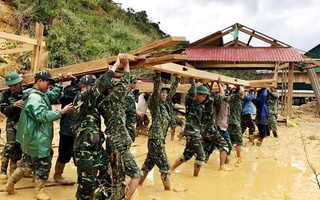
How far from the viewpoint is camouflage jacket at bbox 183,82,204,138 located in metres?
6.21

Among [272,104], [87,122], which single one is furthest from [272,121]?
[87,122]

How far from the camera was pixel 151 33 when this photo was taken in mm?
34875

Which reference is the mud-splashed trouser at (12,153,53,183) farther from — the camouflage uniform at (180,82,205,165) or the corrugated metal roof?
the corrugated metal roof

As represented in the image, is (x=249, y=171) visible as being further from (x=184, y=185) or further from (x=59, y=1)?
(x=59, y=1)

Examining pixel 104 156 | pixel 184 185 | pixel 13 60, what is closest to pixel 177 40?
pixel 104 156

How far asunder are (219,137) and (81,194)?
11.9ft

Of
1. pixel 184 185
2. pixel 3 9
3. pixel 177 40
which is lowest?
pixel 184 185

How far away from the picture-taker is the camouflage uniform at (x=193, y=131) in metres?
6.19

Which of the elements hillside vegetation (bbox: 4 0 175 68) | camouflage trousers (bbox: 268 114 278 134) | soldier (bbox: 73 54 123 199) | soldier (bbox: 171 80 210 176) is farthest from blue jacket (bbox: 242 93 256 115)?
hillside vegetation (bbox: 4 0 175 68)

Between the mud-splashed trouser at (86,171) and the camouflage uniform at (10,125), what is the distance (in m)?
1.79

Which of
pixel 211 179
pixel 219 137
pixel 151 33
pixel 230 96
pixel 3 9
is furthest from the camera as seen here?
pixel 151 33

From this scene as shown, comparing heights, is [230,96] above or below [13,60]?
below

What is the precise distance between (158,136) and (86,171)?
1.52 metres

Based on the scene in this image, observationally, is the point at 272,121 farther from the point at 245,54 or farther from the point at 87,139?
the point at 87,139
